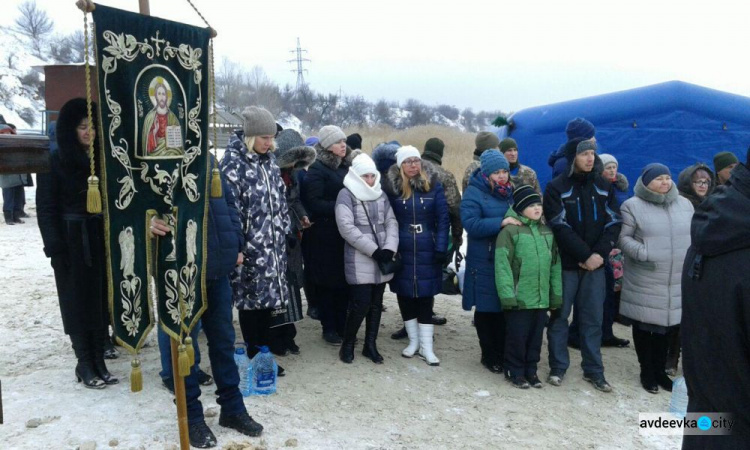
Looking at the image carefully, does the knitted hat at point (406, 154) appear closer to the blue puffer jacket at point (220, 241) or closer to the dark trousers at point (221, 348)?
the blue puffer jacket at point (220, 241)

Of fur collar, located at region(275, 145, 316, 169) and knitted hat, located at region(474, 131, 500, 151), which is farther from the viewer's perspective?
knitted hat, located at region(474, 131, 500, 151)

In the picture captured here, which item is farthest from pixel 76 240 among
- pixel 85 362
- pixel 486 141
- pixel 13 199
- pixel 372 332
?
pixel 13 199

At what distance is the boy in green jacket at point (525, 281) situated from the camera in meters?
4.62

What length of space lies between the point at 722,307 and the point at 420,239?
3.17m

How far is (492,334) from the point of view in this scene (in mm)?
5109

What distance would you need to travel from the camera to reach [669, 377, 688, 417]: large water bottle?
435cm

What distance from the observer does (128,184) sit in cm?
307

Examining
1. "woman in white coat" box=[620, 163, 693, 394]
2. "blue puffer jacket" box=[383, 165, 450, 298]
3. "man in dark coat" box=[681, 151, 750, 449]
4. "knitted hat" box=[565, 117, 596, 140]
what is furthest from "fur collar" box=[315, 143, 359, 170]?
"man in dark coat" box=[681, 151, 750, 449]

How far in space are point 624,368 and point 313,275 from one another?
2.83m

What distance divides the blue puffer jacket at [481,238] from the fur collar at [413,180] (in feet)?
1.27

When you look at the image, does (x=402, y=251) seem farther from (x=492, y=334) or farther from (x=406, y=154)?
(x=492, y=334)

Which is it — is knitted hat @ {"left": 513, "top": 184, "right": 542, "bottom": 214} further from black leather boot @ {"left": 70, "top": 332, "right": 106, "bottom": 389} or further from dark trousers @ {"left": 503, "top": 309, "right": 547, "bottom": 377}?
black leather boot @ {"left": 70, "top": 332, "right": 106, "bottom": 389}

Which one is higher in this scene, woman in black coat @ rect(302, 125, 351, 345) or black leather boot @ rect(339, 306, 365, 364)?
woman in black coat @ rect(302, 125, 351, 345)

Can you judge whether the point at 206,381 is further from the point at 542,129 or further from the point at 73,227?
the point at 542,129
